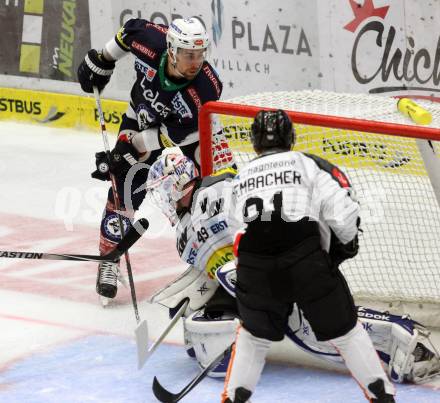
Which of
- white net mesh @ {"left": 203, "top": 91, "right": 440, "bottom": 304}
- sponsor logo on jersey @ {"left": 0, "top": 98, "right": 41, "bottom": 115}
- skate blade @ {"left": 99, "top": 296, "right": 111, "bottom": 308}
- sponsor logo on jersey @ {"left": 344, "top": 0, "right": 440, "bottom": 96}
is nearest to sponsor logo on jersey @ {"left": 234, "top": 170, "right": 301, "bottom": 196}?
white net mesh @ {"left": 203, "top": 91, "right": 440, "bottom": 304}

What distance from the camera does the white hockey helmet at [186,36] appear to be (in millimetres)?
4934

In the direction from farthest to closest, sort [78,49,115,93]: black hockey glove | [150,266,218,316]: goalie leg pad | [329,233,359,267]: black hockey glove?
[78,49,115,93]: black hockey glove
[150,266,218,316]: goalie leg pad
[329,233,359,267]: black hockey glove

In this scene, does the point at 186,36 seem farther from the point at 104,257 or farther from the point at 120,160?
the point at 104,257

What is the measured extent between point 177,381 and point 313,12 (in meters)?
3.65

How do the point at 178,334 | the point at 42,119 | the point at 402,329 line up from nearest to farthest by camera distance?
the point at 402,329 < the point at 178,334 < the point at 42,119

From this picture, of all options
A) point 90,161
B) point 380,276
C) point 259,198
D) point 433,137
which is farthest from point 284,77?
point 259,198

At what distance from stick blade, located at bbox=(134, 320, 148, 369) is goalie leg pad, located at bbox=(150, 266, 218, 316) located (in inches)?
5.3

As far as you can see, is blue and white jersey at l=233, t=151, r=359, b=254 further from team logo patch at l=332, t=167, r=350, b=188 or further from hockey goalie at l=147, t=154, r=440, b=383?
hockey goalie at l=147, t=154, r=440, b=383

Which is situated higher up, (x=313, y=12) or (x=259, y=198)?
(x=313, y=12)

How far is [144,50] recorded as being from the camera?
17.4 ft

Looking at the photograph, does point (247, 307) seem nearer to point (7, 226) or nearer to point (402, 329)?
point (402, 329)

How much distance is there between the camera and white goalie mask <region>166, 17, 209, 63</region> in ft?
16.2

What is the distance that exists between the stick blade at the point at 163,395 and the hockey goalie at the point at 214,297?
257 mm

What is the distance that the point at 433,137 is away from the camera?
4383mm
